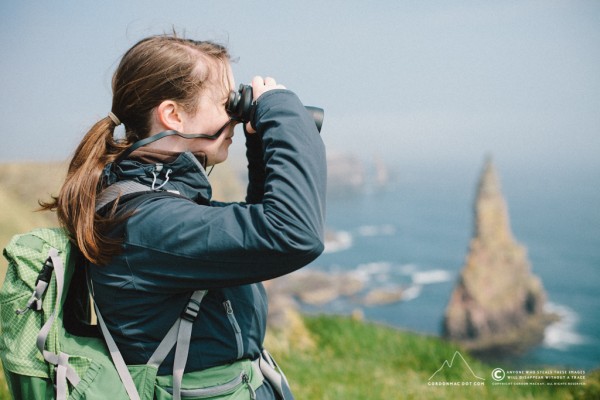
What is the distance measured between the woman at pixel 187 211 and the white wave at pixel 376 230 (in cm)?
12291

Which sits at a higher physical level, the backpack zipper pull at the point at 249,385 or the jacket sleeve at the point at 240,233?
the jacket sleeve at the point at 240,233

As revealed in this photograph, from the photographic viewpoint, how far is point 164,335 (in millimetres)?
1489

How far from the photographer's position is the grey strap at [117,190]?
4.80ft

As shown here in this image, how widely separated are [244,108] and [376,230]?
127519mm

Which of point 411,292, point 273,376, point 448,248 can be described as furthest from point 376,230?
point 273,376

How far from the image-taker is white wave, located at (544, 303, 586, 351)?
6575 cm

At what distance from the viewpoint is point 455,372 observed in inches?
192

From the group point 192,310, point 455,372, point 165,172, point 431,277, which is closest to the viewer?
point 192,310

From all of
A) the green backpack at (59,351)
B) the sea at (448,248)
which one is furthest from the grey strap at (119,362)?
the sea at (448,248)

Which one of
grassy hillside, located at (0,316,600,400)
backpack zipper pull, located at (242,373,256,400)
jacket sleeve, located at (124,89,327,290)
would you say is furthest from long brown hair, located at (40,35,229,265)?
grassy hillside, located at (0,316,600,400)

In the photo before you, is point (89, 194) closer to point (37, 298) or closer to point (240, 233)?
point (37, 298)

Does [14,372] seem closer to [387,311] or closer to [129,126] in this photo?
[129,126]

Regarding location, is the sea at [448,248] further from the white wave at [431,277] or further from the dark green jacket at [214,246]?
the dark green jacket at [214,246]

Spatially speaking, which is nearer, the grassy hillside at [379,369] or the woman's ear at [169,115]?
the woman's ear at [169,115]
